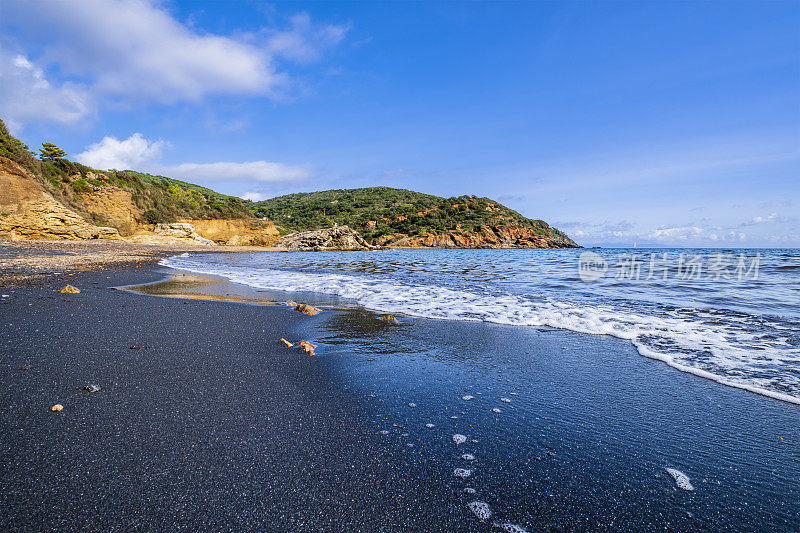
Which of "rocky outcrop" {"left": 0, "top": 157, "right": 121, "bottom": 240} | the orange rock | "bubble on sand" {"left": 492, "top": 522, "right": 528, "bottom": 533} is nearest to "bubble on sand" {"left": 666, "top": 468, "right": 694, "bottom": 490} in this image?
"bubble on sand" {"left": 492, "top": 522, "right": 528, "bottom": 533}

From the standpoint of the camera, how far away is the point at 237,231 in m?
44.3

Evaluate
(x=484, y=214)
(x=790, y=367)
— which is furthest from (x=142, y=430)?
(x=484, y=214)

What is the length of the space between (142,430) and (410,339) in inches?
112

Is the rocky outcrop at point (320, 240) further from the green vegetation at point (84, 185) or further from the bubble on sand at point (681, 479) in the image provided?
the bubble on sand at point (681, 479)

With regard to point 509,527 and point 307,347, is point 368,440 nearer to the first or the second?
point 509,527

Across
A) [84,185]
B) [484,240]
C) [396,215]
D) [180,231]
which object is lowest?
[180,231]

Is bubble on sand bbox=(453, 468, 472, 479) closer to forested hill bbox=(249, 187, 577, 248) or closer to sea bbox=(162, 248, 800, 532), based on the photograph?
sea bbox=(162, 248, 800, 532)

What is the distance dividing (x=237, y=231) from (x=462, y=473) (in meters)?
48.2

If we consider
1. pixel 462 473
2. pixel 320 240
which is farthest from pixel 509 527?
pixel 320 240

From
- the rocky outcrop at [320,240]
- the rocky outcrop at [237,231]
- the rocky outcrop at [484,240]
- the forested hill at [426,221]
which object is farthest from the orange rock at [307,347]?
the forested hill at [426,221]

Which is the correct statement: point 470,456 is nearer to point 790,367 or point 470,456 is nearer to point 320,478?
point 320,478

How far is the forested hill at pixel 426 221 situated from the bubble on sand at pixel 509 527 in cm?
6193

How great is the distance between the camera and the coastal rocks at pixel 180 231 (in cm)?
3456

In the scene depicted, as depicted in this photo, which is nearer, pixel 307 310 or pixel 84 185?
pixel 307 310
